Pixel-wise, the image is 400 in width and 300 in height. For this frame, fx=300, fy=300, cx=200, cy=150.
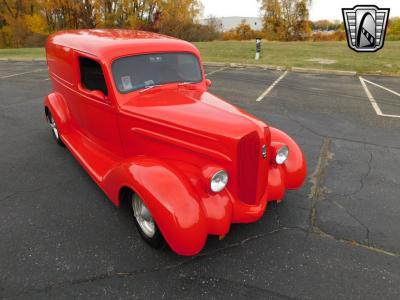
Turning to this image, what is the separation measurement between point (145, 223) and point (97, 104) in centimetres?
174

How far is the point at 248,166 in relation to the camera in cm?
296

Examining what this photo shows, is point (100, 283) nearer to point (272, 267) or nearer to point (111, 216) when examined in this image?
point (111, 216)

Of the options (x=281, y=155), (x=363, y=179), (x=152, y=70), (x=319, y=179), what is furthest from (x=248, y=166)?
(x=363, y=179)

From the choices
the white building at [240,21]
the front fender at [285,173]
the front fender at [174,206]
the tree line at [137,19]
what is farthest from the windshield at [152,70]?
the white building at [240,21]

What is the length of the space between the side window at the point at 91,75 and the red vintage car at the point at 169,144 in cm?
1

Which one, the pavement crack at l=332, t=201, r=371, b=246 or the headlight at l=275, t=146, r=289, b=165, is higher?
the headlight at l=275, t=146, r=289, b=165

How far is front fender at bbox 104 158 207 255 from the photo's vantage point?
2643mm

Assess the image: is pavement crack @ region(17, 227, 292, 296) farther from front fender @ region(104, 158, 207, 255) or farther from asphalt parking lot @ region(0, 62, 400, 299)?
front fender @ region(104, 158, 207, 255)

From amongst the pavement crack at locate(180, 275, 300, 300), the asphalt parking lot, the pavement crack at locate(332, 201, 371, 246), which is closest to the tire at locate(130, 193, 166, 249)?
Answer: the asphalt parking lot

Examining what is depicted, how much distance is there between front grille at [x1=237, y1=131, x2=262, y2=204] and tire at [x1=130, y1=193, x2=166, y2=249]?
3.11ft

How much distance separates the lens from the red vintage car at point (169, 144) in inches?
111

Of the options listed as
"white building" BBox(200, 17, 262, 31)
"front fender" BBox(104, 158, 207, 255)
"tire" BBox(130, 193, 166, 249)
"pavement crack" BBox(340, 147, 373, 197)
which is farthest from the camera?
"white building" BBox(200, 17, 262, 31)

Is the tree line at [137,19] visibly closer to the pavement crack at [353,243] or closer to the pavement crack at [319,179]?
the pavement crack at [319,179]

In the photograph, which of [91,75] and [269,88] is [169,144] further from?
[269,88]
